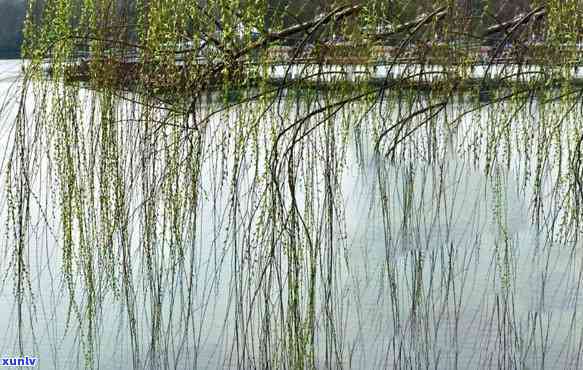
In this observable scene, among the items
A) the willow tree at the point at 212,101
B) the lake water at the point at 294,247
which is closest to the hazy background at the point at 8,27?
the lake water at the point at 294,247

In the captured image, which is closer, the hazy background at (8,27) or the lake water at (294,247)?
the lake water at (294,247)

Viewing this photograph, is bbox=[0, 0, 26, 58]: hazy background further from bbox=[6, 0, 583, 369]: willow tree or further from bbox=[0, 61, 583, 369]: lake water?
bbox=[6, 0, 583, 369]: willow tree

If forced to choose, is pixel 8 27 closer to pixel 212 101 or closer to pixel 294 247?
pixel 212 101

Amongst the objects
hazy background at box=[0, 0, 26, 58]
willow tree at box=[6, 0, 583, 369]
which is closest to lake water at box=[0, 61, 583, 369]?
willow tree at box=[6, 0, 583, 369]

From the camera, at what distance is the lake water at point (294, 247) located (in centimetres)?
195

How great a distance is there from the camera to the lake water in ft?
6.40

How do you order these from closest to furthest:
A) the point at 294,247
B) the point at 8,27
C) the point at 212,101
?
the point at 294,247
the point at 212,101
the point at 8,27

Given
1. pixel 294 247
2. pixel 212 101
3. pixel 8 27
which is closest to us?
pixel 294 247

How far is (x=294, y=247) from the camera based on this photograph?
1808 mm

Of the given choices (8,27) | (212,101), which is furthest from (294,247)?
(8,27)

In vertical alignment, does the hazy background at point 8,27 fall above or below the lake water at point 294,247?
above

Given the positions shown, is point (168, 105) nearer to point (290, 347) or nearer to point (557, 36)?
point (290, 347)

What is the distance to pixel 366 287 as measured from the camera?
374cm

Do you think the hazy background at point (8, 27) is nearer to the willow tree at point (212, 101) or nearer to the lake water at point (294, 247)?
the lake water at point (294, 247)
